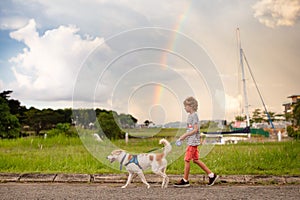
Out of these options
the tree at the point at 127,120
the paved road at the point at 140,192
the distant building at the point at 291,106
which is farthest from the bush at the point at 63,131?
the distant building at the point at 291,106

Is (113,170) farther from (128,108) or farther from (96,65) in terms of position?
(96,65)

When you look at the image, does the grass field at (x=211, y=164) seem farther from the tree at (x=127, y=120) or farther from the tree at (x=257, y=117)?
the tree at (x=257, y=117)

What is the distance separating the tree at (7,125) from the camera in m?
19.3

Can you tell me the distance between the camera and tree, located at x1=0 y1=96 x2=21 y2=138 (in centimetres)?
1934

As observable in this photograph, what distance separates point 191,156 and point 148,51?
211 centimetres

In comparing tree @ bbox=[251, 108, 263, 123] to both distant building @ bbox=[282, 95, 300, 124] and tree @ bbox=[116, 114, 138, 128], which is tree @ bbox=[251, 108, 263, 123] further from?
tree @ bbox=[116, 114, 138, 128]

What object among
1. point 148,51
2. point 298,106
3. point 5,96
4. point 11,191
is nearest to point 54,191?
point 11,191

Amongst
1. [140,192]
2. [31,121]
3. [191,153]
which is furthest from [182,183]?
[31,121]

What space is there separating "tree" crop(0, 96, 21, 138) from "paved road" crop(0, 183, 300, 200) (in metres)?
14.3

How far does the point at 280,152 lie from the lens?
24.8ft

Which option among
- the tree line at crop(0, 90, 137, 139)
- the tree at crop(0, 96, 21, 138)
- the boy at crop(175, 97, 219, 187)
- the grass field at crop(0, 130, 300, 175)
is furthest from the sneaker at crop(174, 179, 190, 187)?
the tree at crop(0, 96, 21, 138)

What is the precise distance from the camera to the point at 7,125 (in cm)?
1953

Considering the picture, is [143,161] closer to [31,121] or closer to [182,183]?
[182,183]

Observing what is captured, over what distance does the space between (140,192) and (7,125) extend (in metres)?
15.8
